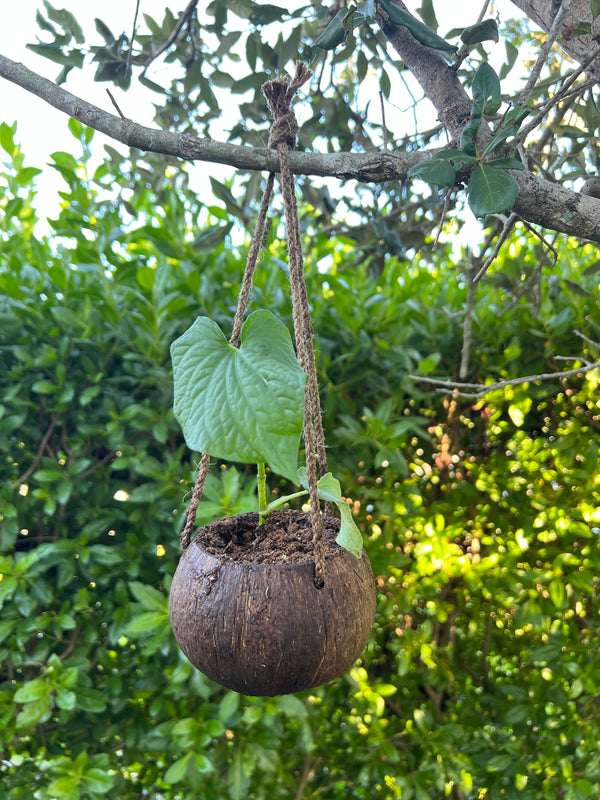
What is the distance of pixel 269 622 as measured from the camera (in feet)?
A: 1.92

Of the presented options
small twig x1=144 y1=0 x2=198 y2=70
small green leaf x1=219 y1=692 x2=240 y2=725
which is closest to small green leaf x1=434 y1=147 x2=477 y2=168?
small twig x1=144 y1=0 x2=198 y2=70

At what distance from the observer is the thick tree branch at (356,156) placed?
0.69 meters

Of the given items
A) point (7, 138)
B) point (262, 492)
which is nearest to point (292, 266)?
point (262, 492)

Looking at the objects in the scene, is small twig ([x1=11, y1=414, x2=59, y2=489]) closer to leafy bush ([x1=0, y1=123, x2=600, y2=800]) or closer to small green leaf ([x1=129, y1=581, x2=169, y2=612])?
leafy bush ([x1=0, y1=123, x2=600, y2=800])

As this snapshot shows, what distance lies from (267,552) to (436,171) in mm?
455

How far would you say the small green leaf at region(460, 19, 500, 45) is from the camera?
737mm

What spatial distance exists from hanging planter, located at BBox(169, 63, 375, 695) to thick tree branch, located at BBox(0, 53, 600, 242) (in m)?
0.05

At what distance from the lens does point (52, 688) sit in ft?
3.83

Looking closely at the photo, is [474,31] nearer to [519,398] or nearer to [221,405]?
[221,405]

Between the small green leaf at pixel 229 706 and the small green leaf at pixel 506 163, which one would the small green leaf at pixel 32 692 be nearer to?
the small green leaf at pixel 229 706

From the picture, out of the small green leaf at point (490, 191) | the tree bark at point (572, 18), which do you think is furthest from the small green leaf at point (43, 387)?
the tree bark at point (572, 18)

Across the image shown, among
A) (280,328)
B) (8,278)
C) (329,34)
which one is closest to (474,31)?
(329,34)

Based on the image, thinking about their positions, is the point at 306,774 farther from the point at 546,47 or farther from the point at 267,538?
the point at 546,47

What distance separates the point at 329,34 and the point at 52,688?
1.20 metres
